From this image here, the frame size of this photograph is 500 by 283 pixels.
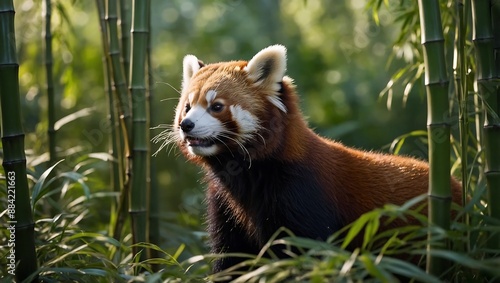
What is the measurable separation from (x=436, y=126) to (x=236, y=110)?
86 cm

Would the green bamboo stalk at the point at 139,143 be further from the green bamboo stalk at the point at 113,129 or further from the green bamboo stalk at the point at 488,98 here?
the green bamboo stalk at the point at 488,98

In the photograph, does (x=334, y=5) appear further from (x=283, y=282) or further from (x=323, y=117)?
(x=283, y=282)

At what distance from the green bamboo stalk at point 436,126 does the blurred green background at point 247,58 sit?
3236 mm

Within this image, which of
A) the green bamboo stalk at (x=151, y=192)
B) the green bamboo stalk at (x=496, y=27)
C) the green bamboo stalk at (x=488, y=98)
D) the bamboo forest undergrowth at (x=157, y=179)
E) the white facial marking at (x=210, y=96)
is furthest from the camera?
the green bamboo stalk at (x=151, y=192)

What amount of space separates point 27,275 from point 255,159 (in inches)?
34.3

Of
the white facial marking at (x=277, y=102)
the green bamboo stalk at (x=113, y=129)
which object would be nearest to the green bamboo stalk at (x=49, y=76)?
the green bamboo stalk at (x=113, y=129)

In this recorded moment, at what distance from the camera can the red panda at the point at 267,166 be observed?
8.32 feet

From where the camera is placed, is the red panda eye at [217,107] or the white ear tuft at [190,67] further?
the white ear tuft at [190,67]

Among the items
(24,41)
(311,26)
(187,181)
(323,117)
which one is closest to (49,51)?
(24,41)

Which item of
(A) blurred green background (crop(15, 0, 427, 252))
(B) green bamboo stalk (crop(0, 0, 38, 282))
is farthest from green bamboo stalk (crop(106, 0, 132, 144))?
(A) blurred green background (crop(15, 0, 427, 252))

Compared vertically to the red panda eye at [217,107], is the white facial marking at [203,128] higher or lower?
lower

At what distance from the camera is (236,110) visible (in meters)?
2.63

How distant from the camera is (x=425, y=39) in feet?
6.56

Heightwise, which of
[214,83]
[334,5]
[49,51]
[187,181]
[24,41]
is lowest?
[187,181]
